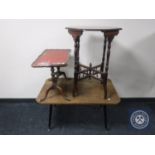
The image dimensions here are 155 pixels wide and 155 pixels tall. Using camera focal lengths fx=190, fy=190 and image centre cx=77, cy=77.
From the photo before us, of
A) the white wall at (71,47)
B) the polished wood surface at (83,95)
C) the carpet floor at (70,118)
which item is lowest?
the carpet floor at (70,118)

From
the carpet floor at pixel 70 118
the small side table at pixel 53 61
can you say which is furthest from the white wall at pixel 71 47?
the small side table at pixel 53 61

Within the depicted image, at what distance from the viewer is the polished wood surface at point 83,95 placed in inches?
68.1

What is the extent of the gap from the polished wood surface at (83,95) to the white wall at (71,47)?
0.84 ft

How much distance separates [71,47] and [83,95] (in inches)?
22.7

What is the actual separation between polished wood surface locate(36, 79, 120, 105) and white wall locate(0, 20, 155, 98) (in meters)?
0.26

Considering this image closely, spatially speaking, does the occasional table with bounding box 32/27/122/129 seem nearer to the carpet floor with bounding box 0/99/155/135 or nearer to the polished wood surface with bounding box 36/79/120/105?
the polished wood surface with bounding box 36/79/120/105

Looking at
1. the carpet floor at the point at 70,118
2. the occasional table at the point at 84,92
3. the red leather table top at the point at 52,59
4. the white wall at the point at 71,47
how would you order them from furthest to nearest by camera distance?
the white wall at the point at 71,47, the carpet floor at the point at 70,118, the occasional table at the point at 84,92, the red leather table top at the point at 52,59

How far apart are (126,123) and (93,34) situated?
1.01 metres

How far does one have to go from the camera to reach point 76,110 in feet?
7.27

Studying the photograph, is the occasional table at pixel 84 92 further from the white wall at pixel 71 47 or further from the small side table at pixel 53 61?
the white wall at pixel 71 47

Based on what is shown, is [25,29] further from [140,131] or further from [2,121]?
[140,131]

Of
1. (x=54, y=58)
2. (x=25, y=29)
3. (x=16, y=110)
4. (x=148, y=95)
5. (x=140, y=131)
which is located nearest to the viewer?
(x=54, y=58)

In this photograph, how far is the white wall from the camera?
201cm
